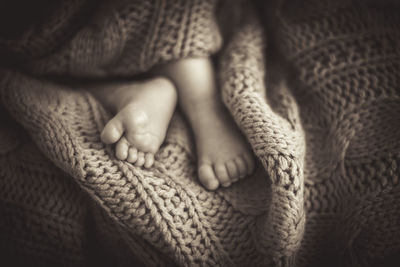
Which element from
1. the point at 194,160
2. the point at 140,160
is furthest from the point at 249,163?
the point at 140,160

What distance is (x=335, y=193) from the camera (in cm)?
53

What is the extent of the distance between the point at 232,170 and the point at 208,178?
6 centimetres

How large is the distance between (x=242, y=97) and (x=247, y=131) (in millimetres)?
84

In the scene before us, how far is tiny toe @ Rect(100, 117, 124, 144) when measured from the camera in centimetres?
51

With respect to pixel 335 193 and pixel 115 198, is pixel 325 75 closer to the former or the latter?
pixel 335 193

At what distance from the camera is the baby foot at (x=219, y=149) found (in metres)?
0.55

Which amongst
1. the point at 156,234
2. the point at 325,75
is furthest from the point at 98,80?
the point at 325,75

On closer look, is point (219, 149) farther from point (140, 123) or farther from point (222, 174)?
point (140, 123)

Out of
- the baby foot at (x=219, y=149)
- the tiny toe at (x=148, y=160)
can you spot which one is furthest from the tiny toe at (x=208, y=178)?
the tiny toe at (x=148, y=160)

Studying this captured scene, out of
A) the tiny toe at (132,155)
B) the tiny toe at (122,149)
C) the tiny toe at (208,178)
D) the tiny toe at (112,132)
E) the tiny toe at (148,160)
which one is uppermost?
the tiny toe at (112,132)

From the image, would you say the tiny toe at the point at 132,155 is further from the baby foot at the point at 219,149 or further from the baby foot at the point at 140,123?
the baby foot at the point at 219,149

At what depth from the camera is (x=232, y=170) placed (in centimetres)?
56

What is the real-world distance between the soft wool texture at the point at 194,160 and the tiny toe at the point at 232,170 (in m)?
0.03

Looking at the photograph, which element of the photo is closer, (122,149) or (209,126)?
(122,149)
